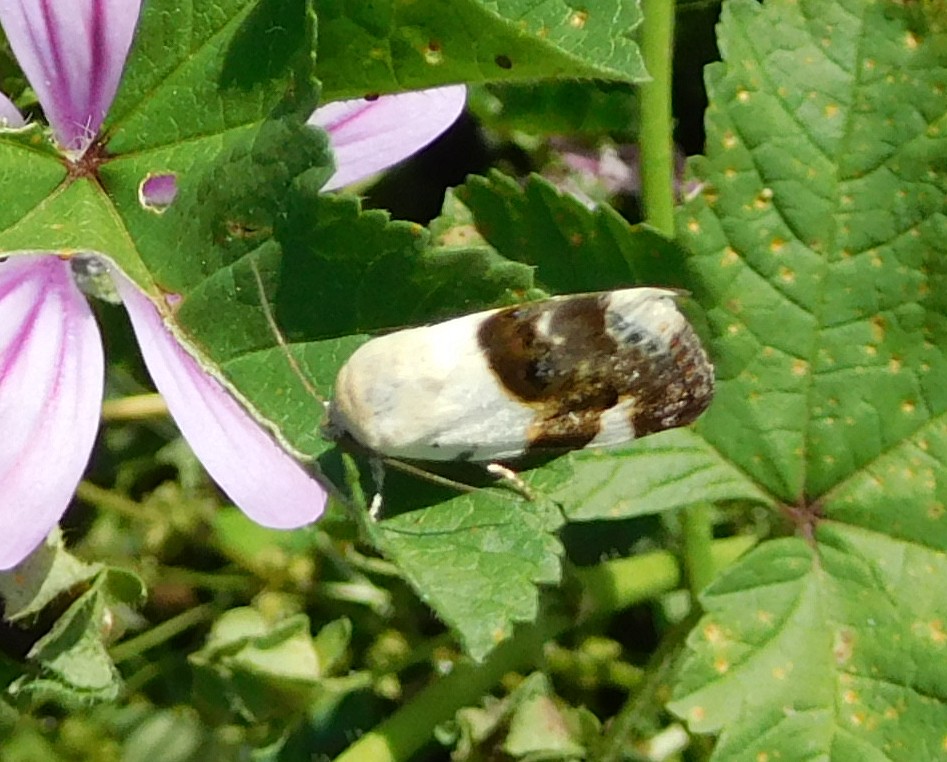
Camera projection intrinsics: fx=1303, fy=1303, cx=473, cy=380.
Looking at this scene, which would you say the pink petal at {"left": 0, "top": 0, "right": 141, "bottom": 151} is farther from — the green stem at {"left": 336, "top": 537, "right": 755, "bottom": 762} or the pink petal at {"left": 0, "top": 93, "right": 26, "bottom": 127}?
the green stem at {"left": 336, "top": 537, "right": 755, "bottom": 762}

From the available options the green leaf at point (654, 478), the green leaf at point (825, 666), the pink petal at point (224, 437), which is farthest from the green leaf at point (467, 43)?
the green leaf at point (825, 666)

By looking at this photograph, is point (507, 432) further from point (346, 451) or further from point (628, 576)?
point (628, 576)

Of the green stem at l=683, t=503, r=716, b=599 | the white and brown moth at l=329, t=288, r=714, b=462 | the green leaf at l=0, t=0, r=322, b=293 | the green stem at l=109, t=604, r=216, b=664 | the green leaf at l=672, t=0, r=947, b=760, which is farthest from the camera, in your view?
the green stem at l=109, t=604, r=216, b=664

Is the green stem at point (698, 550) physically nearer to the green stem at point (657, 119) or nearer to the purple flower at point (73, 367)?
the green stem at point (657, 119)

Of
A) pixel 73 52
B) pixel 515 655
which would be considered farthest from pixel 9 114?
pixel 515 655

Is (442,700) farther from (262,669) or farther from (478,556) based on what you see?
(478,556)

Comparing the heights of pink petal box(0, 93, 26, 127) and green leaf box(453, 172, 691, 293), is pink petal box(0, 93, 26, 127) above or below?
above

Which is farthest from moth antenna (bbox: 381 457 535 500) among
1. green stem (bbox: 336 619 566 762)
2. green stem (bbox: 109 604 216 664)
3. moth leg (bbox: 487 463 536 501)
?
green stem (bbox: 109 604 216 664)

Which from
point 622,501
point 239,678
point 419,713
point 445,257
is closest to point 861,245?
point 622,501
